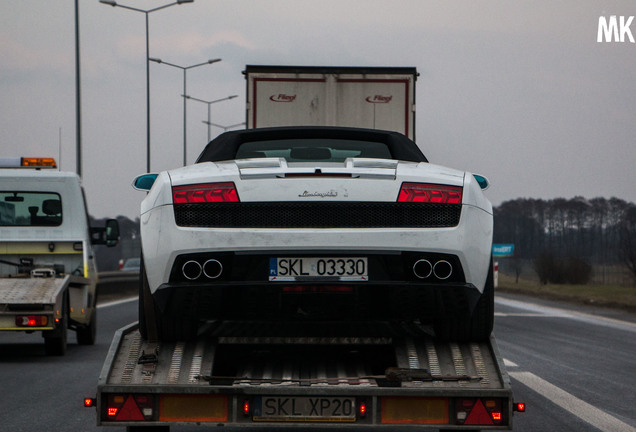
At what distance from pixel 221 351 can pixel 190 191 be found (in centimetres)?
98

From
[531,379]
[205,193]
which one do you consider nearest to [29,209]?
[531,379]

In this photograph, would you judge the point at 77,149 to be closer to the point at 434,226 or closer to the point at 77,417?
the point at 77,417

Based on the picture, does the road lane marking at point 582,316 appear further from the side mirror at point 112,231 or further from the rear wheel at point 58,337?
the rear wheel at point 58,337

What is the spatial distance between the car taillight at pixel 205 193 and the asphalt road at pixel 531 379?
2.51 meters

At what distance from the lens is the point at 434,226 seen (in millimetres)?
5168

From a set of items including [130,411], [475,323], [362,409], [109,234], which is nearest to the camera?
[362,409]

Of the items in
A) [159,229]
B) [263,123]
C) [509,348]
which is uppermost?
[263,123]

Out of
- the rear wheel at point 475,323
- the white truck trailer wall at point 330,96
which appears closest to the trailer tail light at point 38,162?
the white truck trailer wall at point 330,96

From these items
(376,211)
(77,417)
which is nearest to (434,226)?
(376,211)

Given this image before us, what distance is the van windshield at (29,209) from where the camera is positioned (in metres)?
13.7

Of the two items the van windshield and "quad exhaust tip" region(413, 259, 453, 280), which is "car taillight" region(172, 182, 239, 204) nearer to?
"quad exhaust tip" region(413, 259, 453, 280)

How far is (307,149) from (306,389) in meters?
2.16

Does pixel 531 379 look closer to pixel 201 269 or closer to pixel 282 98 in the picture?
pixel 201 269

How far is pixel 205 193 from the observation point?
5.18 meters
